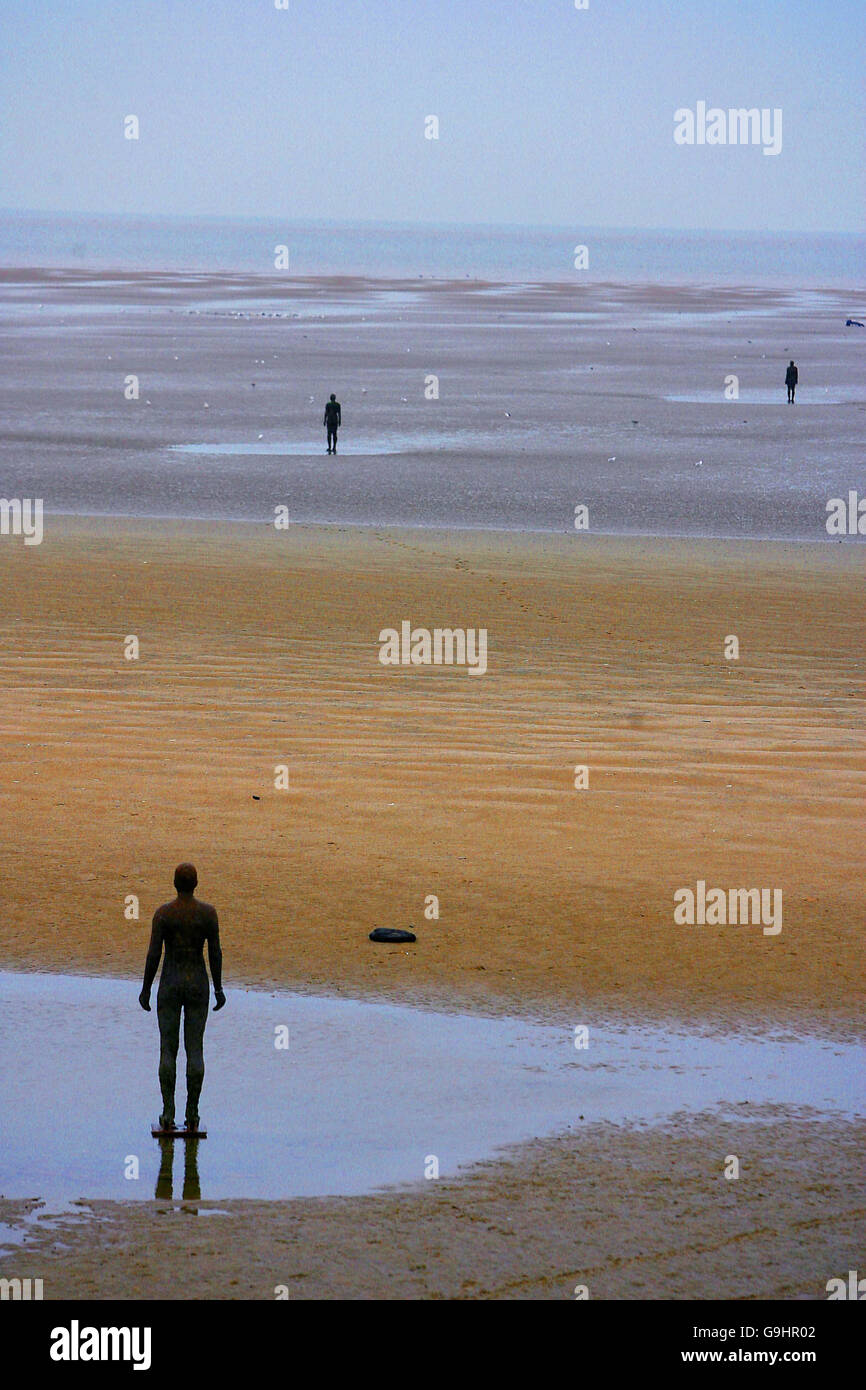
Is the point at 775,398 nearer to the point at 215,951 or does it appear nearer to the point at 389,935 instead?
the point at 389,935

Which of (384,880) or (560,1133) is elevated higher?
(384,880)

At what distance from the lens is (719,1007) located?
11.5 m

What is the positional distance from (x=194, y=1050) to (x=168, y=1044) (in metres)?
0.16

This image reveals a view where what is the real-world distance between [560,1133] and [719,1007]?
2458mm

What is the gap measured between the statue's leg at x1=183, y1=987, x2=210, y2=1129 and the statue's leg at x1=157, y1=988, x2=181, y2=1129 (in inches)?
2.6

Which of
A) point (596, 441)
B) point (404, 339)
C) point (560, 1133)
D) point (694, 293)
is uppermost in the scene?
point (694, 293)

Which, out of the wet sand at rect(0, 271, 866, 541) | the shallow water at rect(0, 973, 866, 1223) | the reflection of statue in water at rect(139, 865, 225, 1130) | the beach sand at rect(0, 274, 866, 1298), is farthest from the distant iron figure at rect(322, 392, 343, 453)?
the reflection of statue in water at rect(139, 865, 225, 1130)

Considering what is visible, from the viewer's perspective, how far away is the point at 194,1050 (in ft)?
30.7

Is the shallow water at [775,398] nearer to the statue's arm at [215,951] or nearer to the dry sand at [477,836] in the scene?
the dry sand at [477,836]


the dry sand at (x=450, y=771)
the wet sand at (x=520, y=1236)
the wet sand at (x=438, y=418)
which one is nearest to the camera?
the wet sand at (x=520, y=1236)

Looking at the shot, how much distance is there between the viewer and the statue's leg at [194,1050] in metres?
9.22

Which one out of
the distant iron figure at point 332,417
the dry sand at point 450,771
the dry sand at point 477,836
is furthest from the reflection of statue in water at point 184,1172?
the distant iron figure at point 332,417

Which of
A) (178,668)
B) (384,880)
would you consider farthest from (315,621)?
(384,880)
